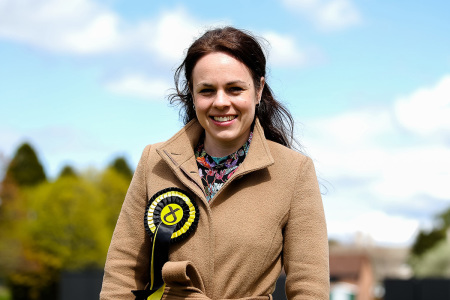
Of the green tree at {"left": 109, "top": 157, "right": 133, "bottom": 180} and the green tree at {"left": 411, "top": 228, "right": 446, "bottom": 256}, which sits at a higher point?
the green tree at {"left": 109, "top": 157, "right": 133, "bottom": 180}

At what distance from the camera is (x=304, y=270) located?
9.34 ft

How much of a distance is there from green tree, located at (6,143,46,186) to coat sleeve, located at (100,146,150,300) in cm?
5877

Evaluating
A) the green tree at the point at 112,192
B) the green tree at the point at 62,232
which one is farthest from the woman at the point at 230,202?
the green tree at the point at 112,192

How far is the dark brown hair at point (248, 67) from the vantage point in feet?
9.68

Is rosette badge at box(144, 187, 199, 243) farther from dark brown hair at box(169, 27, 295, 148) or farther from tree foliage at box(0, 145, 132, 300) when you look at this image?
tree foliage at box(0, 145, 132, 300)

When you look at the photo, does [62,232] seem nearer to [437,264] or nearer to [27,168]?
[27,168]

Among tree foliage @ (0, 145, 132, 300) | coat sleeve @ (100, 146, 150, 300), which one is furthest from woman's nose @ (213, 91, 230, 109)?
tree foliage @ (0, 145, 132, 300)

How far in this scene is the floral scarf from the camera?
3.05 meters

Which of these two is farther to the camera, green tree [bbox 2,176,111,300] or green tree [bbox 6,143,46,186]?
green tree [bbox 6,143,46,186]

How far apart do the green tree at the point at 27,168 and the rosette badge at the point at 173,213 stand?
58.9 m

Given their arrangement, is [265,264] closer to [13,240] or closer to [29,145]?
[13,240]

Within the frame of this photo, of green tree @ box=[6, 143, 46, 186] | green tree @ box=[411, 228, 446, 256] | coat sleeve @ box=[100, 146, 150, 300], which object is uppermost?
green tree @ box=[6, 143, 46, 186]

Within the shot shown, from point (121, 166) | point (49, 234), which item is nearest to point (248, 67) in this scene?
point (49, 234)

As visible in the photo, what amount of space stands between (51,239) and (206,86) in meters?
46.7
